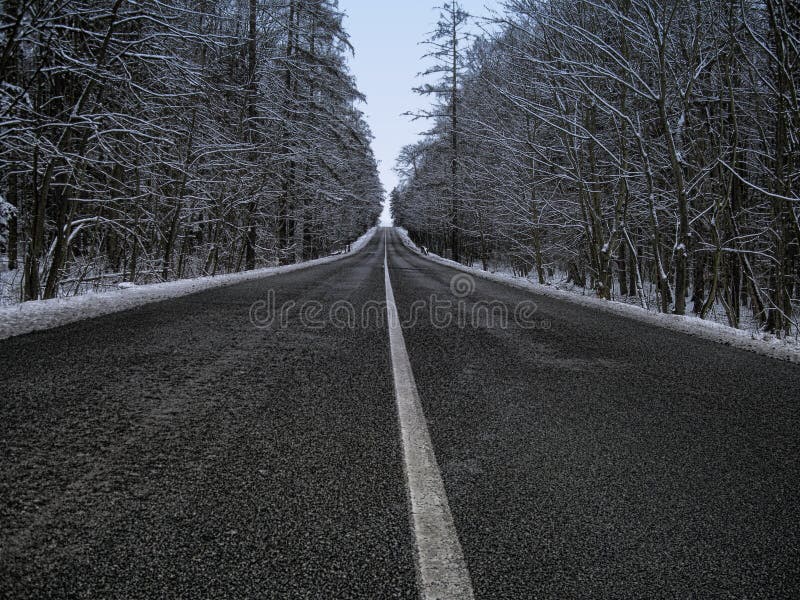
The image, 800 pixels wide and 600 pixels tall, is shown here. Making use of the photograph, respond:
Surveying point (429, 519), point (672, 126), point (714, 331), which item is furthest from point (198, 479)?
point (672, 126)

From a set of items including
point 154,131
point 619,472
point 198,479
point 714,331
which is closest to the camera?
point 198,479

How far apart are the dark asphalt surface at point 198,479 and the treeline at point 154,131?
485 centimetres

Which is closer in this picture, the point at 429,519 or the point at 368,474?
the point at 429,519

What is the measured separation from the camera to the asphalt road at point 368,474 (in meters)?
1.29

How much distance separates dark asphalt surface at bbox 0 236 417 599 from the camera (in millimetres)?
1249

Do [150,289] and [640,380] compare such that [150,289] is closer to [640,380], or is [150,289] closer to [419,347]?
[419,347]

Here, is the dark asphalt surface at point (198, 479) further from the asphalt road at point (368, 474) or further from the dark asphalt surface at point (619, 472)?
the dark asphalt surface at point (619, 472)

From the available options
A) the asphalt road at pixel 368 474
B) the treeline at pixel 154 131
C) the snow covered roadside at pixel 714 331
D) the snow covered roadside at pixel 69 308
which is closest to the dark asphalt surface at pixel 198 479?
the asphalt road at pixel 368 474

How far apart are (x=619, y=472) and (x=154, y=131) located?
40.2 feet

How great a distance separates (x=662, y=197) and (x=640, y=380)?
10.3 meters

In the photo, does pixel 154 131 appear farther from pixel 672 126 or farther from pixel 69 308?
pixel 672 126

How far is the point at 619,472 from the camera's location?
6.49 ft

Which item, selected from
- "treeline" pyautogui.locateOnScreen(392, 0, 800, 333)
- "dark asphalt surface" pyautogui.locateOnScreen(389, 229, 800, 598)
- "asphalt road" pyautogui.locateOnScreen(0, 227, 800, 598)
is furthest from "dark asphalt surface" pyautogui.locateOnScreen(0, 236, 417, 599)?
"treeline" pyautogui.locateOnScreen(392, 0, 800, 333)

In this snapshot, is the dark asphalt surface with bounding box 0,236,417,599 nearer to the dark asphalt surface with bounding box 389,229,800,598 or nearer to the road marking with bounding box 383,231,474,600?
the road marking with bounding box 383,231,474,600
